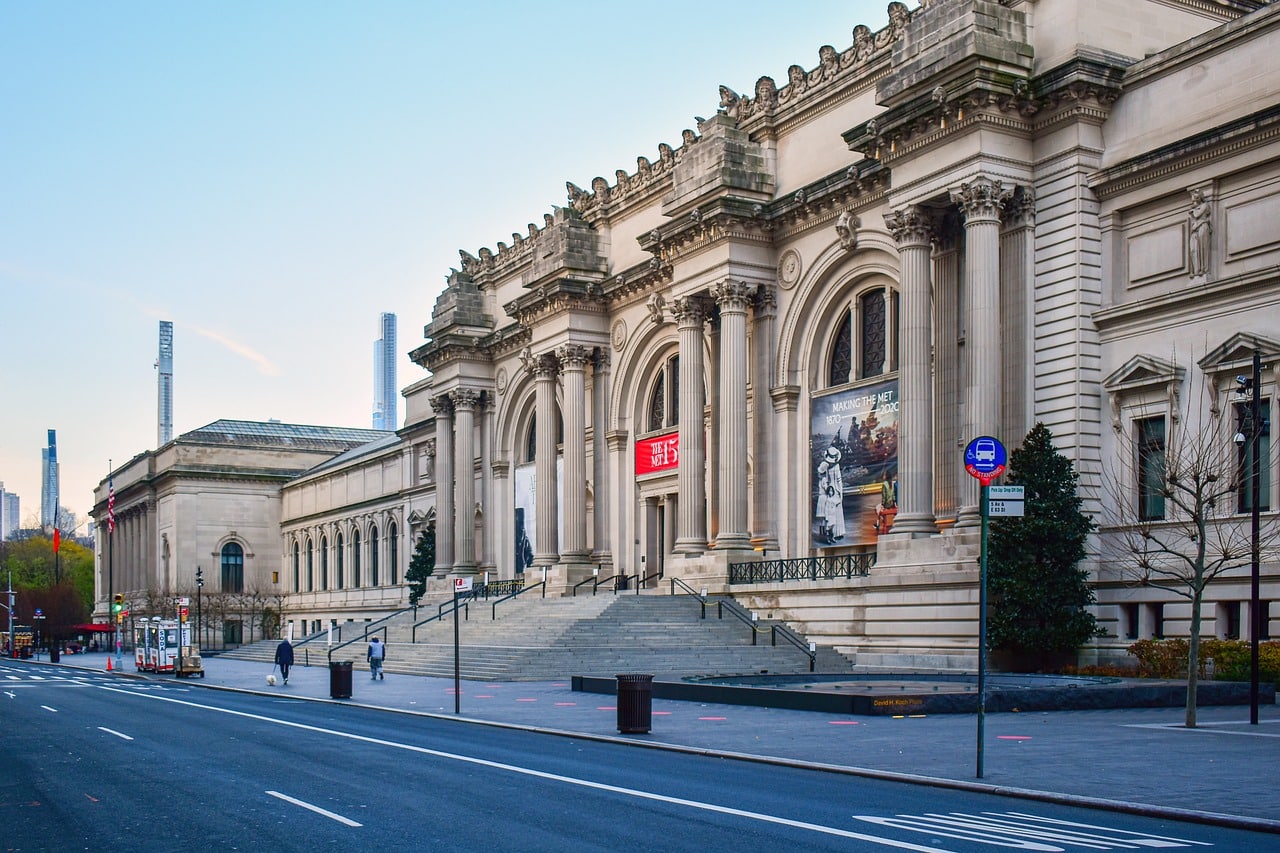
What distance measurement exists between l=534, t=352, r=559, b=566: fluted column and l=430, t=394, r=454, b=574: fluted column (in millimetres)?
9684

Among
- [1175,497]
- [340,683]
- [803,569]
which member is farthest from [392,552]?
[1175,497]

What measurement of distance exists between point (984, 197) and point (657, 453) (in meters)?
22.8

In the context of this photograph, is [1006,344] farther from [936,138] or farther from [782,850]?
[782,850]

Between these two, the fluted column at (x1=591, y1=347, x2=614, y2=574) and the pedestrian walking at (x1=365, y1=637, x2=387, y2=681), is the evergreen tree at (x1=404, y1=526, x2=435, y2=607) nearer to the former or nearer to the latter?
the fluted column at (x1=591, y1=347, x2=614, y2=574)

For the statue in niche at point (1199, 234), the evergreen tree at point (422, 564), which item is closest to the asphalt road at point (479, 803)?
the statue in niche at point (1199, 234)

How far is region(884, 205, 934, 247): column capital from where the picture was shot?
39.1 m

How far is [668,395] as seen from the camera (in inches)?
2232

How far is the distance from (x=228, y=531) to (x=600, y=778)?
10393 centimetres

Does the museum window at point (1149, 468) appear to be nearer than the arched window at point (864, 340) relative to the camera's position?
Yes

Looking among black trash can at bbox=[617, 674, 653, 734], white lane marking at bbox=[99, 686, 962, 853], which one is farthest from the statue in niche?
white lane marking at bbox=[99, 686, 962, 853]

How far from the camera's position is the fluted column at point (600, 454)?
60344mm

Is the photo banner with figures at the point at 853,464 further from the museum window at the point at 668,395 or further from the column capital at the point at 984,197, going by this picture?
the museum window at the point at 668,395

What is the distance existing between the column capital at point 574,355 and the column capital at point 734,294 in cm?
1224

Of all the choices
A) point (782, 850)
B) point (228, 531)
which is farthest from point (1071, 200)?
point (228, 531)
